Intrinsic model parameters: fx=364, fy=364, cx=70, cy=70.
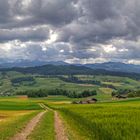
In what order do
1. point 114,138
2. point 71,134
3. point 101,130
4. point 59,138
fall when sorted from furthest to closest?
point 71,134 → point 59,138 → point 101,130 → point 114,138

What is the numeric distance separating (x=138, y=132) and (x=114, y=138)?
217 centimetres

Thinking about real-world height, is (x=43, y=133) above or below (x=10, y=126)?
above

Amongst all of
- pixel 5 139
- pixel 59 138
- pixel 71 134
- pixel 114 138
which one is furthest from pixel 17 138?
pixel 114 138

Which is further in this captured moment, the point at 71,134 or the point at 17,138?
the point at 71,134

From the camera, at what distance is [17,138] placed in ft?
128

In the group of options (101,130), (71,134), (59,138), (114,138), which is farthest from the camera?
(71,134)

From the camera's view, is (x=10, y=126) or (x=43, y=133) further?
(x=10, y=126)

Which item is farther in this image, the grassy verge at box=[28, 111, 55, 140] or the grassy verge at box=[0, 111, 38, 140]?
the grassy verge at box=[0, 111, 38, 140]

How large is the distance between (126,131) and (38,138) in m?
11.6

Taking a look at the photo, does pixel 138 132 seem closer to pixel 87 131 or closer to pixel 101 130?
pixel 101 130

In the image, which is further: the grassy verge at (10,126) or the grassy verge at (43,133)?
the grassy verge at (10,126)

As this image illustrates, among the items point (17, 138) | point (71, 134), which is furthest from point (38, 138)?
point (71, 134)

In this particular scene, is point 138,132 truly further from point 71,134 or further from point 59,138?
point 71,134

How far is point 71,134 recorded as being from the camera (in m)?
43.7
